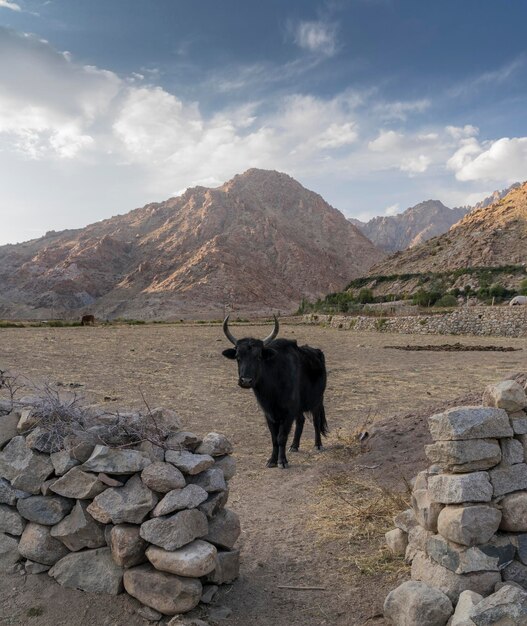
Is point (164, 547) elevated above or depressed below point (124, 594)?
above

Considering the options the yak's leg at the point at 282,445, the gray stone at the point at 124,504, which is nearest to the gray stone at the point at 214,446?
the gray stone at the point at 124,504

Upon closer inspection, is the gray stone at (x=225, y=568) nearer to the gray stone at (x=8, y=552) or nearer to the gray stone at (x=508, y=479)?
the gray stone at (x=8, y=552)

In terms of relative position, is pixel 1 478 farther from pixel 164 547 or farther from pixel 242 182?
pixel 242 182

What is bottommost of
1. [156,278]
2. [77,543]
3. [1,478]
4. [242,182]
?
[77,543]

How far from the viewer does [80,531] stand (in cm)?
459

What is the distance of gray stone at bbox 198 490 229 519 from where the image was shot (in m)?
4.71

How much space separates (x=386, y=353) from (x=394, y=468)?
17.0 metres

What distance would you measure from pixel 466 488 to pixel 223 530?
7.29 ft

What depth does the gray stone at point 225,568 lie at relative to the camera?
15.5ft

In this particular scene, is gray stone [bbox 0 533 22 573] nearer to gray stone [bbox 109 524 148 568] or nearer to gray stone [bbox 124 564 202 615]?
gray stone [bbox 109 524 148 568]

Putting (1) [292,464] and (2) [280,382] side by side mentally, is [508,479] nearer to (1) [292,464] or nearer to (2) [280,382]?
(1) [292,464]

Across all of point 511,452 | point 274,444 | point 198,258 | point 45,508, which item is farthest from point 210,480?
point 198,258

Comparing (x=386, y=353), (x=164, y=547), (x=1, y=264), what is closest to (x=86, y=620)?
(x=164, y=547)

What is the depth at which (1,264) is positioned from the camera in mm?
147250
